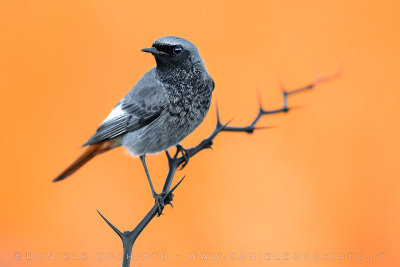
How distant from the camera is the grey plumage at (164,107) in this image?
2830 millimetres

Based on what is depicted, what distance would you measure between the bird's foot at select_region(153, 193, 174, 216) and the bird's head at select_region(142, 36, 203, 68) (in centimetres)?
81

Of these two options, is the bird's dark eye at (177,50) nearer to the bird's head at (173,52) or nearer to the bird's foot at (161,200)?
the bird's head at (173,52)

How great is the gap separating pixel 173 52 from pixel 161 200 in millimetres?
985

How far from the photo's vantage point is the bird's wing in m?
3.00

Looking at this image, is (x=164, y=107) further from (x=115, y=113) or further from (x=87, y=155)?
(x=87, y=155)

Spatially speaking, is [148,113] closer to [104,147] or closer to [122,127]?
[122,127]

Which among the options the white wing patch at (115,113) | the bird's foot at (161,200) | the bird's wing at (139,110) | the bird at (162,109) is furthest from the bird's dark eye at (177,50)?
the bird's foot at (161,200)

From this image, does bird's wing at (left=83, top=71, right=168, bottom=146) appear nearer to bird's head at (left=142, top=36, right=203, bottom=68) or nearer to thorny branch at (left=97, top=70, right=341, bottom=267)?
bird's head at (left=142, top=36, right=203, bottom=68)

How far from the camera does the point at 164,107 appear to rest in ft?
9.88

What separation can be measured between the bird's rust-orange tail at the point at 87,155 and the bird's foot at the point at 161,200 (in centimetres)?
48

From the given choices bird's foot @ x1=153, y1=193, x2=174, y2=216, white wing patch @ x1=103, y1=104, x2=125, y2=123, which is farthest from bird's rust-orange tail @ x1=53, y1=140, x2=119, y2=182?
bird's foot @ x1=153, y1=193, x2=174, y2=216

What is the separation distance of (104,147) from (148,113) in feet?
1.36

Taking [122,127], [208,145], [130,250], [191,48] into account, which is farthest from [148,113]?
[130,250]

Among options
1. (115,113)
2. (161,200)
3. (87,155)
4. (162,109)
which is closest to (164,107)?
(162,109)
